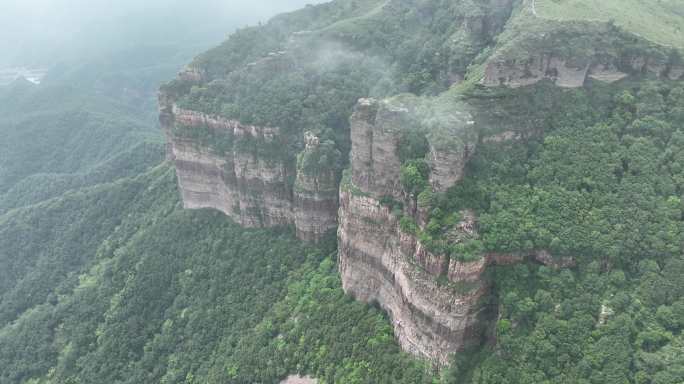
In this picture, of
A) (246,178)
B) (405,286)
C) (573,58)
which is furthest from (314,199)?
(573,58)

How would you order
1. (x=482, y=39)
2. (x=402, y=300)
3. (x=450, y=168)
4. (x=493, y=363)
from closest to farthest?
(x=493, y=363) < (x=450, y=168) < (x=402, y=300) < (x=482, y=39)

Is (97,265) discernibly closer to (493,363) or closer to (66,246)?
(66,246)

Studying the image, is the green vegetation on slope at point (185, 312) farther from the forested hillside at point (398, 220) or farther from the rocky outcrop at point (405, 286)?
the rocky outcrop at point (405, 286)

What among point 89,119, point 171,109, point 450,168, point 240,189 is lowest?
point 89,119

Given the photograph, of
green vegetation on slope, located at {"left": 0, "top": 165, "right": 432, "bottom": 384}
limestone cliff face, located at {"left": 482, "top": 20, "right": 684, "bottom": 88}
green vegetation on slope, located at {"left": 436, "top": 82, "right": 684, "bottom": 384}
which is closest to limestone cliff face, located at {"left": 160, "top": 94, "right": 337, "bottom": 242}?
green vegetation on slope, located at {"left": 0, "top": 165, "right": 432, "bottom": 384}

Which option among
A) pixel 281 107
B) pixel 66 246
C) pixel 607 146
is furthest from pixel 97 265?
pixel 607 146
